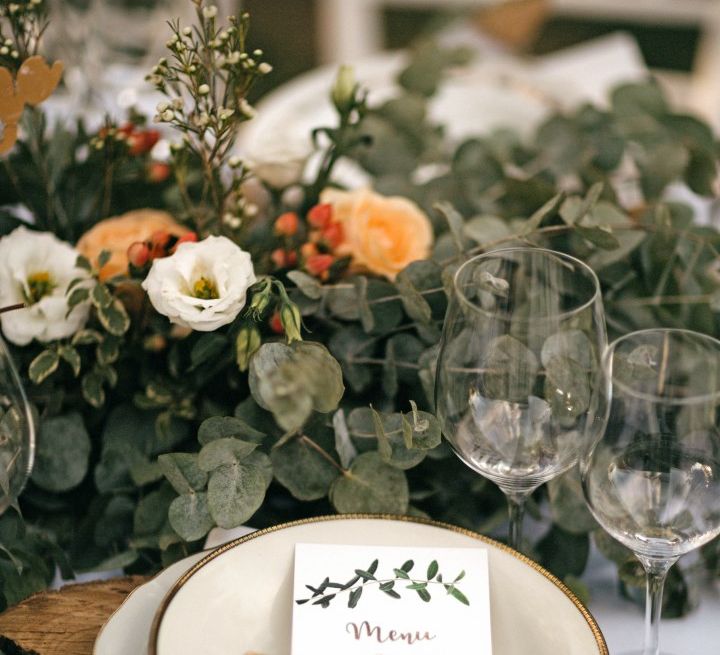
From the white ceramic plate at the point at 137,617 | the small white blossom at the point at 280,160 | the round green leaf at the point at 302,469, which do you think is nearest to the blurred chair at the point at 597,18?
the small white blossom at the point at 280,160

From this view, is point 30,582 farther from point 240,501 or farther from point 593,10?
point 593,10

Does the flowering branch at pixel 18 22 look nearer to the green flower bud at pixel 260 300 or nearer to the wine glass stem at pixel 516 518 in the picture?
the green flower bud at pixel 260 300

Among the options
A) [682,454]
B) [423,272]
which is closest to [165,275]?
[423,272]

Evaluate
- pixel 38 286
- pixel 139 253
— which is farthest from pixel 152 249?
pixel 38 286

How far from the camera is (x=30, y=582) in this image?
28.1 inches

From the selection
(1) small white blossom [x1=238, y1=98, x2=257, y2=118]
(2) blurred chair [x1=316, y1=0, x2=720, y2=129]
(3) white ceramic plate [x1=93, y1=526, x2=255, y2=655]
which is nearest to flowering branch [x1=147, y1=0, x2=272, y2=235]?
(1) small white blossom [x1=238, y1=98, x2=257, y2=118]

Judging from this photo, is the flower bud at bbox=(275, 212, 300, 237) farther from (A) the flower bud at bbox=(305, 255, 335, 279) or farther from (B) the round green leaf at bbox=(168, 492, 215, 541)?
(B) the round green leaf at bbox=(168, 492, 215, 541)

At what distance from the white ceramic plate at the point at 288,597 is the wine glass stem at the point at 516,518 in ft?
0.27

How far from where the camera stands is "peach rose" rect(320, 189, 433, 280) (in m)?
0.83

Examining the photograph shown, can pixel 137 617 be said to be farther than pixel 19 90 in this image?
No

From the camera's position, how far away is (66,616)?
25.5 inches

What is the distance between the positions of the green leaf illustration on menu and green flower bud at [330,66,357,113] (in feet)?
1.56

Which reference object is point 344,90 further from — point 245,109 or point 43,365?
point 43,365

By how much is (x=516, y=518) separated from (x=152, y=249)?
1.20 feet
